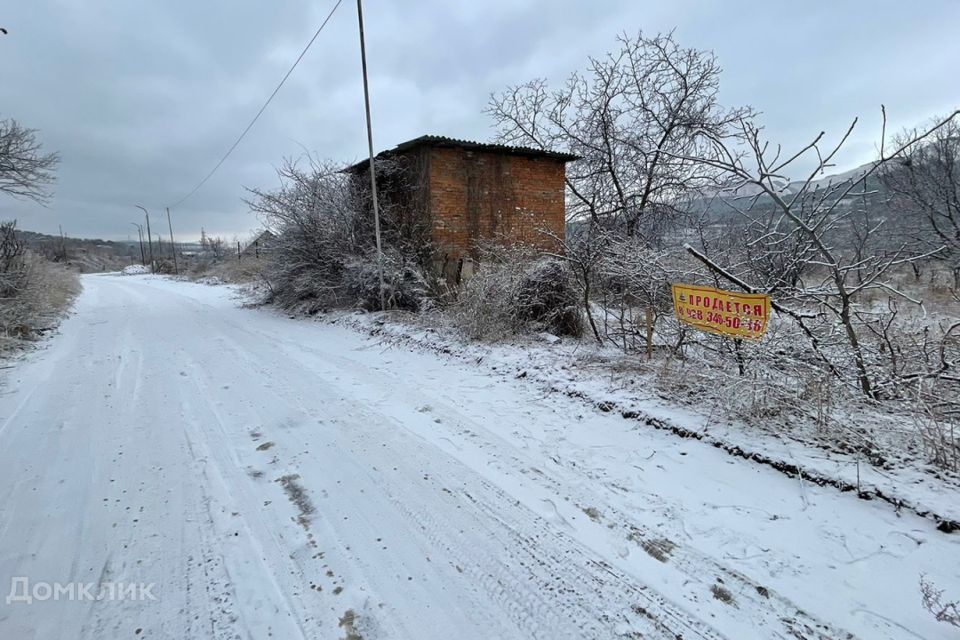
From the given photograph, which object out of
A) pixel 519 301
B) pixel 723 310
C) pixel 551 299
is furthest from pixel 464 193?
pixel 723 310

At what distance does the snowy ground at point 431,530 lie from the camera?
80.4 inches

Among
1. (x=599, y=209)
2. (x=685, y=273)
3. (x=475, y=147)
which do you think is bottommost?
(x=685, y=273)

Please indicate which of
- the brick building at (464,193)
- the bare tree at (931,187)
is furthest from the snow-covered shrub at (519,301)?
the bare tree at (931,187)

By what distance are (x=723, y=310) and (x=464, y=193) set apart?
864 cm

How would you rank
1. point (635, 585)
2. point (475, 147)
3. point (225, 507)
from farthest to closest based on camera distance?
point (475, 147)
point (225, 507)
point (635, 585)

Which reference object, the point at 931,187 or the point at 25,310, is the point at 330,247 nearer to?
the point at 25,310

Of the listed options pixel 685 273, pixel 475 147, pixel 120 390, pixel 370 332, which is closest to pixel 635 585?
pixel 685 273

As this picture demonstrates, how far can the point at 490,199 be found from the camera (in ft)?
39.9

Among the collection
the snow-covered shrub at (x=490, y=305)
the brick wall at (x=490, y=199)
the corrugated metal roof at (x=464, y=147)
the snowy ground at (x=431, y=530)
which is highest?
the corrugated metal roof at (x=464, y=147)

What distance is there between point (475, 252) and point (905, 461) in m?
9.76

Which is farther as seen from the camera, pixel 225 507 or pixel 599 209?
pixel 599 209

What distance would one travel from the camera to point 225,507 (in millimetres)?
2900

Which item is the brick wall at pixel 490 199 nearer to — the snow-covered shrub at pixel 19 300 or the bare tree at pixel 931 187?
the snow-covered shrub at pixel 19 300

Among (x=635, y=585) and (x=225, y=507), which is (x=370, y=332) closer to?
(x=225, y=507)
